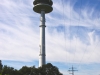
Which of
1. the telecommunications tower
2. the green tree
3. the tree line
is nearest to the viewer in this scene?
the green tree

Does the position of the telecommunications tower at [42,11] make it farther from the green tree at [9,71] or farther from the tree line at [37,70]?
the green tree at [9,71]

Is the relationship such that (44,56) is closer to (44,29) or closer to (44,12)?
(44,29)

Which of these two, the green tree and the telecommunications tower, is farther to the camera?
the telecommunications tower

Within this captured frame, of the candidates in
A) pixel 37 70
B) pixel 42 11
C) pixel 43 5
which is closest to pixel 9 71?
pixel 37 70

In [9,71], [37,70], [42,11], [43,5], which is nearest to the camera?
[9,71]

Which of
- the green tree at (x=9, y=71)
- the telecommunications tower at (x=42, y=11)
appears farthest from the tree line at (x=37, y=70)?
the telecommunications tower at (x=42, y=11)

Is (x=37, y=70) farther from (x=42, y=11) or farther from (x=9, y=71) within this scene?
(x=42, y=11)

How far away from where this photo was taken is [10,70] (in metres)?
77.6

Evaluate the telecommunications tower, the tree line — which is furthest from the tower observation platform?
the tree line

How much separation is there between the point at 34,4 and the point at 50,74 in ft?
176

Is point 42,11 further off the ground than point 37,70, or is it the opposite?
point 42,11

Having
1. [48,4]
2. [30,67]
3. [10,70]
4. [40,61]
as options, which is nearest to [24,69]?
[30,67]

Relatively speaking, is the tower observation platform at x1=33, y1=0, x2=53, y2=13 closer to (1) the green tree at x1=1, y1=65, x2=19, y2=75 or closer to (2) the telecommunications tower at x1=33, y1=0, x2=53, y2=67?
(2) the telecommunications tower at x1=33, y1=0, x2=53, y2=67

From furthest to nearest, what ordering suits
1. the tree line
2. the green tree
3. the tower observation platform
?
the tower observation platform → the tree line → the green tree
